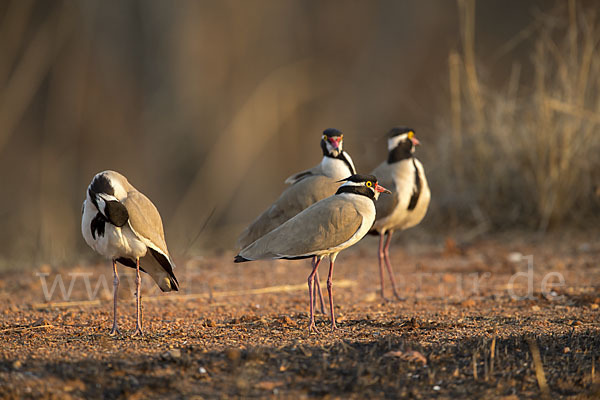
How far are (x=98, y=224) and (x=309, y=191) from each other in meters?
1.60

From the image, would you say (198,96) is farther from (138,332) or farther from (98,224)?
(138,332)

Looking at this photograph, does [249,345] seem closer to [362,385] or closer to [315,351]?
[315,351]

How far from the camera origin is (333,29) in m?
17.6

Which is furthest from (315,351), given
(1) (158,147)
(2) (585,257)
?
(1) (158,147)

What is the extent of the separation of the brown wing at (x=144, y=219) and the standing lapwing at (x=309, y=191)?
1067 mm

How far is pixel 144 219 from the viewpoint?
4070 millimetres

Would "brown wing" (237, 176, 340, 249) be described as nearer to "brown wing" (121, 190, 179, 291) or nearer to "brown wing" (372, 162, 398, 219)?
"brown wing" (372, 162, 398, 219)

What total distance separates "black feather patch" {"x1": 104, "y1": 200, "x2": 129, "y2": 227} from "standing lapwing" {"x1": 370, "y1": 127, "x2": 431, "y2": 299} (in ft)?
7.39

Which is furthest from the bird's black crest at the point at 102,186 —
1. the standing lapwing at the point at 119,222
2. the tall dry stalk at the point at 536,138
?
the tall dry stalk at the point at 536,138

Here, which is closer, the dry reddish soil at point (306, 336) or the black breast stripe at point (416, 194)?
the dry reddish soil at point (306, 336)

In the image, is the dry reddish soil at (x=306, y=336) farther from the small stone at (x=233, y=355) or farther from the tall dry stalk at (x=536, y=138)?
the tall dry stalk at (x=536, y=138)

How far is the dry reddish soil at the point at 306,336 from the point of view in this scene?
10.1 ft

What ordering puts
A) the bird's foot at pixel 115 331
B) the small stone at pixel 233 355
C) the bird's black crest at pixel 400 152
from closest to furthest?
the small stone at pixel 233 355 → the bird's foot at pixel 115 331 → the bird's black crest at pixel 400 152

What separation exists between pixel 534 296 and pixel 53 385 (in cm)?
351
